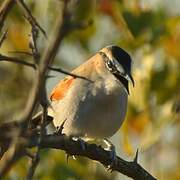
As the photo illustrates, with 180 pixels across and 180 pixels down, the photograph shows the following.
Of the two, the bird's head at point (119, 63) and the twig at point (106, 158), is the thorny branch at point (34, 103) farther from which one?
the bird's head at point (119, 63)

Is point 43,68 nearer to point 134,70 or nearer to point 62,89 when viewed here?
point 62,89

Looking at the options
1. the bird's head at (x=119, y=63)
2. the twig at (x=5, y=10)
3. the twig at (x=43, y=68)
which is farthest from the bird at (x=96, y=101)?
the twig at (x=43, y=68)

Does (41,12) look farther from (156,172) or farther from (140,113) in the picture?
(156,172)

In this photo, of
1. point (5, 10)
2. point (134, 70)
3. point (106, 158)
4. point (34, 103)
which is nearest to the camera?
point (34, 103)

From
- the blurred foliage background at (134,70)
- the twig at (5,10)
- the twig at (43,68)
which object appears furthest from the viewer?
the blurred foliage background at (134,70)

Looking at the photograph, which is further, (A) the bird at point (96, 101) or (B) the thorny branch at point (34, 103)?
(A) the bird at point (96, 101)

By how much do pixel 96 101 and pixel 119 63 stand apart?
0.44 m

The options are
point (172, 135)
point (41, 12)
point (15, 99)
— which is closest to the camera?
point (41, 12)

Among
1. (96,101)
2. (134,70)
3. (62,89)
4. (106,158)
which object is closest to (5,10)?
(106,158)

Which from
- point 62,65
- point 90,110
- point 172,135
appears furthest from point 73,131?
point 172,135

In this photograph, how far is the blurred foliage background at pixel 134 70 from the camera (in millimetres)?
4617

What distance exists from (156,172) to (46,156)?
114 cm

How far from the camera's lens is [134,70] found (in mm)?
4871

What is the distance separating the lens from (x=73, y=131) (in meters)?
4.29
